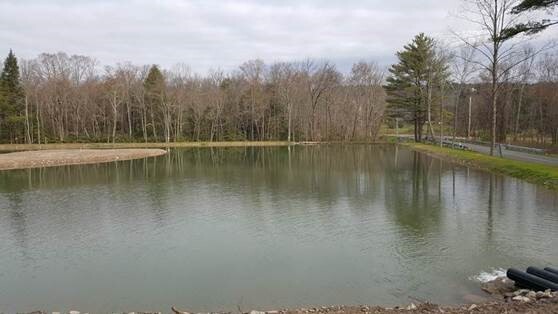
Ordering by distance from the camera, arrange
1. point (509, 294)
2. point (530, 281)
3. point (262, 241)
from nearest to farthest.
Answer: point (509, 294)
point (530, 281)
point (262, 241)

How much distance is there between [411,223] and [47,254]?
11956 mm

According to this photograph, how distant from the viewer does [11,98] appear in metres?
61.9

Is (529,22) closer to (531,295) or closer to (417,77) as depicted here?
(531,295)

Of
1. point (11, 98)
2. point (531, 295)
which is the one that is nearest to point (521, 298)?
point (531, 295)

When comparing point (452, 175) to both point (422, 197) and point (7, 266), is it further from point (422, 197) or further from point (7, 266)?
point (7, 266)

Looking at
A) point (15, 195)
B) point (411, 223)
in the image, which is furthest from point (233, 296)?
point (15, 195)

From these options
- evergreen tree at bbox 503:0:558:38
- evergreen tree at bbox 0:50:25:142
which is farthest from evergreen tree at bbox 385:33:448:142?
evergreen tree at bbox 0:50:25:142

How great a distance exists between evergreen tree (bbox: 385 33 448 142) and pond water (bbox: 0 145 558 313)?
3271cm

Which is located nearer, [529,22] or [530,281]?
[530,281]

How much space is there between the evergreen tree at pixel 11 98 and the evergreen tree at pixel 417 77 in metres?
51.5

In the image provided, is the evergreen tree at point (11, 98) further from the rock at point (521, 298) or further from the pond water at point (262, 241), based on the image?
the rock at point (521, 298)

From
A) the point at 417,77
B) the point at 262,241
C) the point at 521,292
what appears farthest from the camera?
the point at 417,77

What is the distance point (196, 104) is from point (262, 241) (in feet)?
191

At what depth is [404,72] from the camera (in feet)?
200
